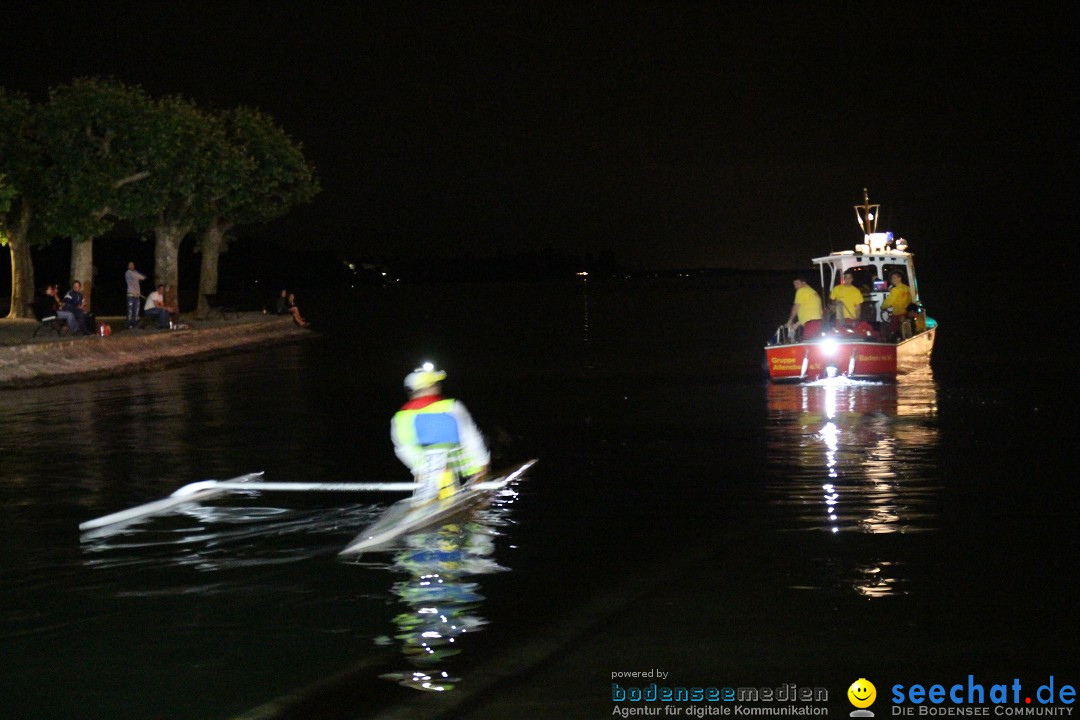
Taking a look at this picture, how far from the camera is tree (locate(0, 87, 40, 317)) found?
4466 cm

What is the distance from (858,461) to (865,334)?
1052 centimetres

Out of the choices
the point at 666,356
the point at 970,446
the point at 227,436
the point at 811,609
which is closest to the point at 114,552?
the point at 811,609

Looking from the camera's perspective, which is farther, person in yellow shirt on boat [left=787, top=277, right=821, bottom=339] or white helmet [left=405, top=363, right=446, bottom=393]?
person in yellow shirt on boat [left=787, top=277, right=821, bottom=339]

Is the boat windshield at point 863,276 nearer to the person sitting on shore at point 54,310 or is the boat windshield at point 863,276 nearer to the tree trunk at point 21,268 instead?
the person sitting on shore at point 54,310

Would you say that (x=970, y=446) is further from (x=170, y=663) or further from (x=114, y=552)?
(x=170, y=663)

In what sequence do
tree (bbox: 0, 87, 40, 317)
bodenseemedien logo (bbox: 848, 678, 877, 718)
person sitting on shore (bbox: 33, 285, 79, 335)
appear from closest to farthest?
bodenseemedien logo (bbox: 848, 678, 877, 718) → person sitting on shore (bbox: 33, 285, 79, 335) → tree (bbox: 0, 87, 40, 317)

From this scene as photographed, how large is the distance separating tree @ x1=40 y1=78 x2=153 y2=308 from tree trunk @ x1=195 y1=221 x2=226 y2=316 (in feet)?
27.9

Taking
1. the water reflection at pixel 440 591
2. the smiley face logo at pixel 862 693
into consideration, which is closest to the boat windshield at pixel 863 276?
the water reflection at pixel 440 591

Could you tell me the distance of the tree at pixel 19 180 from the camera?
44.7 m

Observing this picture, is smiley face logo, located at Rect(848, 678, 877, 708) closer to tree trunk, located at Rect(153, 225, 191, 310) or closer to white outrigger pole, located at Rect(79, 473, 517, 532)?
white outrigger pole, located at Rect(79, 473, 517, 532)

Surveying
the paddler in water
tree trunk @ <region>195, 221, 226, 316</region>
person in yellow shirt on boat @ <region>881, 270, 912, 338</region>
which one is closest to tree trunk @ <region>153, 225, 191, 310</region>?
tree trunk @ <region>195, 221, 226, 316</region>

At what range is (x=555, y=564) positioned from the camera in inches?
424

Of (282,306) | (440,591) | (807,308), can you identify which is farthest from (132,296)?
(440,591)

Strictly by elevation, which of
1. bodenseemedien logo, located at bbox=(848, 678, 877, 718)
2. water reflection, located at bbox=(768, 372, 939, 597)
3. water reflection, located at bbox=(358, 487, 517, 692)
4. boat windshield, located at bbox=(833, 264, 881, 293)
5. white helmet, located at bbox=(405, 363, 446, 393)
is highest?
boat windshield, located at bbox=(833, 264, 881, 293)
